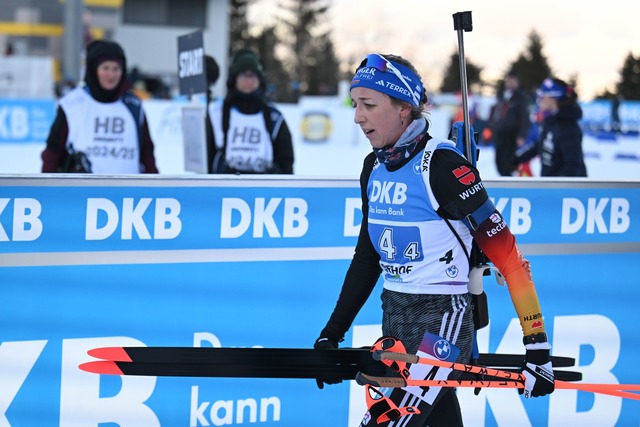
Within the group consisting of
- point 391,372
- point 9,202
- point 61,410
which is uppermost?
point 9,202

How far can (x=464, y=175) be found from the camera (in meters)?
2.95

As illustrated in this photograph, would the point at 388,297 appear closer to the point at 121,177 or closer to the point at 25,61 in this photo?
the point at 121,177

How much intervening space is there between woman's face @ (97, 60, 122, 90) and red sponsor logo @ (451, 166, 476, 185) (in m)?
3.34

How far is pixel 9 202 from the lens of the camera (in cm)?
367

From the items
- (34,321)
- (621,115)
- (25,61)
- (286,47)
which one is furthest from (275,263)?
(286,47)

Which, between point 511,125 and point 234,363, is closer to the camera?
point 234,363

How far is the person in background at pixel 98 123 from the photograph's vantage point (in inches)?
226

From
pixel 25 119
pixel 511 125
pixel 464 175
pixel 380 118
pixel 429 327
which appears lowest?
pixel 429 327

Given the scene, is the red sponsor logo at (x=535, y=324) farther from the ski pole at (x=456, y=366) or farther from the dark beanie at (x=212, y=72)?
the dark beanie at (x=212, y=72)

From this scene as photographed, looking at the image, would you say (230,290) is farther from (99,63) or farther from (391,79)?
(99,63)

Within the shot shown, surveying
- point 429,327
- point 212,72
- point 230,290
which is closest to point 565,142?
point 212,72

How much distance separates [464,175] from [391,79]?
1.27 ft

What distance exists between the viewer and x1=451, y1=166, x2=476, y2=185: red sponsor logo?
2945 mm

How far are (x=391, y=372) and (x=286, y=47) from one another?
67053 millimetres
